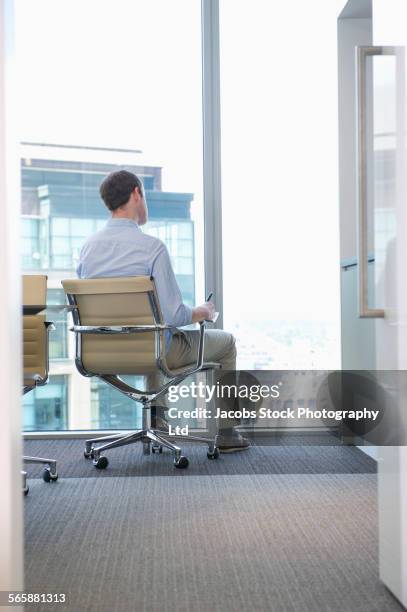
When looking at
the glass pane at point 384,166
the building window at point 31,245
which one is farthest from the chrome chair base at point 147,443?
the glass pane at point 384,166

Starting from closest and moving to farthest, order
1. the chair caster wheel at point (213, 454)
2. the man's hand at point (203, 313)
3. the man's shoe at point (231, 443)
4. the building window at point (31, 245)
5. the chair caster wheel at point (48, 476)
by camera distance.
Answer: the chair caster wheel at point (48, 476), the man's hand at point (203, 313), the chair caster wheel at point (213, 454), the man's shoe at point (231, 443), the building window at point (31, 245)

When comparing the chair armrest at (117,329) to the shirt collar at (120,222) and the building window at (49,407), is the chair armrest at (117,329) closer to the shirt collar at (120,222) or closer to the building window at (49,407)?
the shirt collar at (120,222)

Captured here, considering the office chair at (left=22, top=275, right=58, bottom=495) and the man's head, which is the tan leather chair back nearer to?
the office chair at (left=22, top=275, right=58, bottom=495)

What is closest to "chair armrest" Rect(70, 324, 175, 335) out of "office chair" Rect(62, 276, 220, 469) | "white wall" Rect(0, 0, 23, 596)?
"office chair" Rect(62, 276, 220, 469)

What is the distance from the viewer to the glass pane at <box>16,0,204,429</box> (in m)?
4.73

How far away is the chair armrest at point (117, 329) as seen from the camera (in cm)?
358

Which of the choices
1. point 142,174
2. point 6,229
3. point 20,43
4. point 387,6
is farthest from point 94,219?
point 6,229

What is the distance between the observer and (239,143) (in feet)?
15.7

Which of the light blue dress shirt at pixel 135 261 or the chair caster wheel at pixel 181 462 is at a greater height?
the light blue dress shirt at pixel 135 261

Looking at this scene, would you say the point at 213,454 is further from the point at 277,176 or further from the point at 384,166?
the point at 384,166

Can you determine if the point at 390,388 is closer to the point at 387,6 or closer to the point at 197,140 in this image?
the point at 387,6

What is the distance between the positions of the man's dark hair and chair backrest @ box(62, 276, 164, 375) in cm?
55

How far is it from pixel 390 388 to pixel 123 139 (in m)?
3.12

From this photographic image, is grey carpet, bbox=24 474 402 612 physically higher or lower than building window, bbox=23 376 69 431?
lower
